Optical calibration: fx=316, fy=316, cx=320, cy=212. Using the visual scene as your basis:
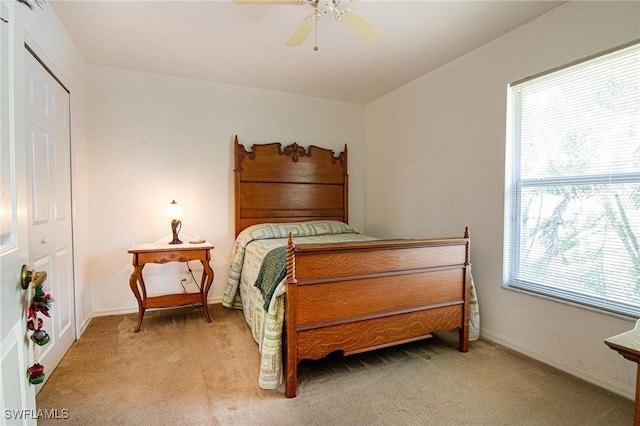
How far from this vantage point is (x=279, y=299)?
196 cm

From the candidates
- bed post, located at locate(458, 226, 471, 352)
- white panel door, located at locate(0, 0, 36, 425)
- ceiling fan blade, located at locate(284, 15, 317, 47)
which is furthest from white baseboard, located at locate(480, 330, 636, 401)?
white panel door, located at locate(0, 0, 36, 425)

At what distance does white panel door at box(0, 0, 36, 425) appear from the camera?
2.46 ft

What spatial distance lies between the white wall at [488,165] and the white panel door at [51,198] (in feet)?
10.5

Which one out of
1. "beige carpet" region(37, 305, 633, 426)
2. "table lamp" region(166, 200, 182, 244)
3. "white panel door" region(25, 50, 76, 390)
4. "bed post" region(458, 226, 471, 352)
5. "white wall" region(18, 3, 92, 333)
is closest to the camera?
"beige carpet" region(37, 305, 633, 426)

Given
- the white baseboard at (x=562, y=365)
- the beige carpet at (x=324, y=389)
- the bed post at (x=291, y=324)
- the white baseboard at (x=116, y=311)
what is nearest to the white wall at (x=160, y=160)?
the white baseboard at (x=116, y=311)

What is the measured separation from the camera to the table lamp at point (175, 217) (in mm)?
3146

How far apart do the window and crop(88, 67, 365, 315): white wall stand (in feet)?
8.54

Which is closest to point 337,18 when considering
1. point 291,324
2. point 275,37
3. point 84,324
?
point 275,37

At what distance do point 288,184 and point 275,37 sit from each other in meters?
1.71

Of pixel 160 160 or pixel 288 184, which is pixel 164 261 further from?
pixel 288 184

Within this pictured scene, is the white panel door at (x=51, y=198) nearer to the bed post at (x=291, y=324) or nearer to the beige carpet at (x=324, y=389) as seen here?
the beige carpet at (x=324, y=389)

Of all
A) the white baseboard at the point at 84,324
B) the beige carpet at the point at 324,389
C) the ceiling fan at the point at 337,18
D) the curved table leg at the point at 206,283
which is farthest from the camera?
the curved table leg at the point at 206,283

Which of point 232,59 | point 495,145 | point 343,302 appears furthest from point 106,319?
point 495,145

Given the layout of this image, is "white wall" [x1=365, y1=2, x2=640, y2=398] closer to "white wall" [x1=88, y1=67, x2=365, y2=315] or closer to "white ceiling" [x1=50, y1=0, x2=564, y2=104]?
"white ceiling" [x1=50, y1=0, x2=564, y2=104]
